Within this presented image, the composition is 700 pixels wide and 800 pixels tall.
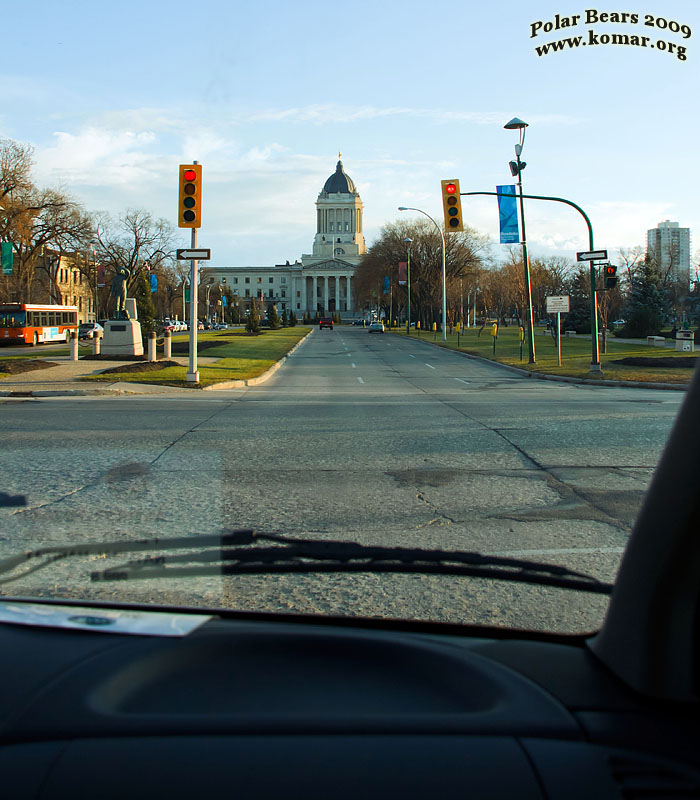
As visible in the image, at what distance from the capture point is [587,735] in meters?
1.55

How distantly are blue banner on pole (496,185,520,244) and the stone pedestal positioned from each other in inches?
608

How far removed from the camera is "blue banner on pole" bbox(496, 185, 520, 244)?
29.8 meters

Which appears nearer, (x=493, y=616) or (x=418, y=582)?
(x=493, y=616)

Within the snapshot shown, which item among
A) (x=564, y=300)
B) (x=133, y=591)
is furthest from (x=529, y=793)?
(x=564, y=300)

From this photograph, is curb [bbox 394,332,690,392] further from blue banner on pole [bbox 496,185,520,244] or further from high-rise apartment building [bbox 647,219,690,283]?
high-rise apartment building [bbox 647,219,690,283]

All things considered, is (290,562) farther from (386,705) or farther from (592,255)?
(592,255)

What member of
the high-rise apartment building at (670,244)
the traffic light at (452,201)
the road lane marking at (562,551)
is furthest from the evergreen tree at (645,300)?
the road lane marking at (562,551)

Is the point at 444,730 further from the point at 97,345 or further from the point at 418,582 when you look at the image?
the point at 97,345

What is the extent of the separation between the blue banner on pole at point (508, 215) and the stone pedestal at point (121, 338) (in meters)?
15.4

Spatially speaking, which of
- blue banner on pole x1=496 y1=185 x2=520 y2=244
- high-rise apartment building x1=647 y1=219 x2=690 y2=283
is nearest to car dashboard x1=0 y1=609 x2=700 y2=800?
blue banner on pole x1=496 y1=185 x2=520 y2=244

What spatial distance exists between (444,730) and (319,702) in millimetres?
287

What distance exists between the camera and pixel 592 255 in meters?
26.1

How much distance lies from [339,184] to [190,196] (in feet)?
531

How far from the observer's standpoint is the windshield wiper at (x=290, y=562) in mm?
3412
